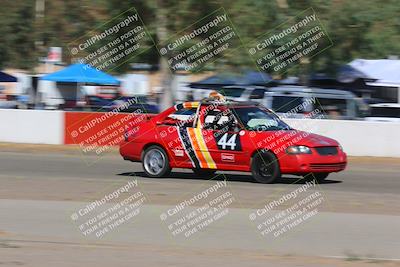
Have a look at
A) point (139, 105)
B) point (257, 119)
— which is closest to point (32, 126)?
point (139, 105)

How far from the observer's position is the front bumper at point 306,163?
13711 millimetres

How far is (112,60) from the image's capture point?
2683cm

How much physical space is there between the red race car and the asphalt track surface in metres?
0.35

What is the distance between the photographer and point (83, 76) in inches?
1330

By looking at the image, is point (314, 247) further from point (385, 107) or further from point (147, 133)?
point (385, 107)

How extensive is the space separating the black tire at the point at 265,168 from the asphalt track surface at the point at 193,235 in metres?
0.25

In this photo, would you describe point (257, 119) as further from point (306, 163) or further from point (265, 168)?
point (306, 163)

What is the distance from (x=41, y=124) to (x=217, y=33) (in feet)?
22.0

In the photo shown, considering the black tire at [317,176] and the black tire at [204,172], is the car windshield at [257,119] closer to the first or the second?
the black tire at [317,176]

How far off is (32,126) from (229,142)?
11218mm

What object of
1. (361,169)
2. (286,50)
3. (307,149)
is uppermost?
(286,50)

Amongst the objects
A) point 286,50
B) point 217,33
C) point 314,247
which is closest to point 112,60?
point 217,33

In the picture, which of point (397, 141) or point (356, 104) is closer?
point (397, 141)

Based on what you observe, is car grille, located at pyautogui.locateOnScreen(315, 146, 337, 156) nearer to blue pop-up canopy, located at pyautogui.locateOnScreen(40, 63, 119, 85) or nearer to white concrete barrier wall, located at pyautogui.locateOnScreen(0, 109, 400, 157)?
white concrete barrier wall, located at pyautogui.locateOnScreen(0, 109, 400, 157)
